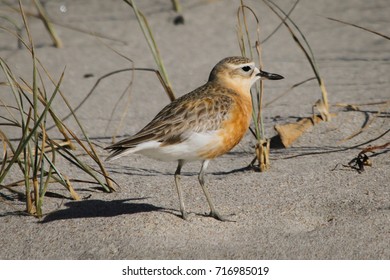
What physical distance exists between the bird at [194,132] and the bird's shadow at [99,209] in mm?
286

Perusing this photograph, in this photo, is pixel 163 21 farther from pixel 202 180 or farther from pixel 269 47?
pixel 202 180

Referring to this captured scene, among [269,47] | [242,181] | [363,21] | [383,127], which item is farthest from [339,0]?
[242,181]

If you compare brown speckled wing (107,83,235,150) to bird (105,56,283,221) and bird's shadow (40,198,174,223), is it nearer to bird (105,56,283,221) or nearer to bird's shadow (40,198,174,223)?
bird (105,56,283,221)

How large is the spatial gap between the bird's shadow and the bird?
29 cm

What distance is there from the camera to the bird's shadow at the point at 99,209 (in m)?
4.63

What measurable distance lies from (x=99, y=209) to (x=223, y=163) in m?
1.13

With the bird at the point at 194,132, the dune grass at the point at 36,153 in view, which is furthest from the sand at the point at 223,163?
the bird at the point at 194,132

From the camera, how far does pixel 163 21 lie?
8.17 metres

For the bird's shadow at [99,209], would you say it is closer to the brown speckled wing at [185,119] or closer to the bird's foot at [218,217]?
the bird's foot at [218,217]

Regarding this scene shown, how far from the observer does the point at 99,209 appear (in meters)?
4.73

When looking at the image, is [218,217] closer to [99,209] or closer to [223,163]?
[99,209]

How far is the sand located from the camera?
13.9 ft

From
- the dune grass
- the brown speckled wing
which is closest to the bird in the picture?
the brown speckled wing

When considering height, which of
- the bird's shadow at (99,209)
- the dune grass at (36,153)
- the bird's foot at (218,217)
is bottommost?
the bird's shadow at (99,209)
